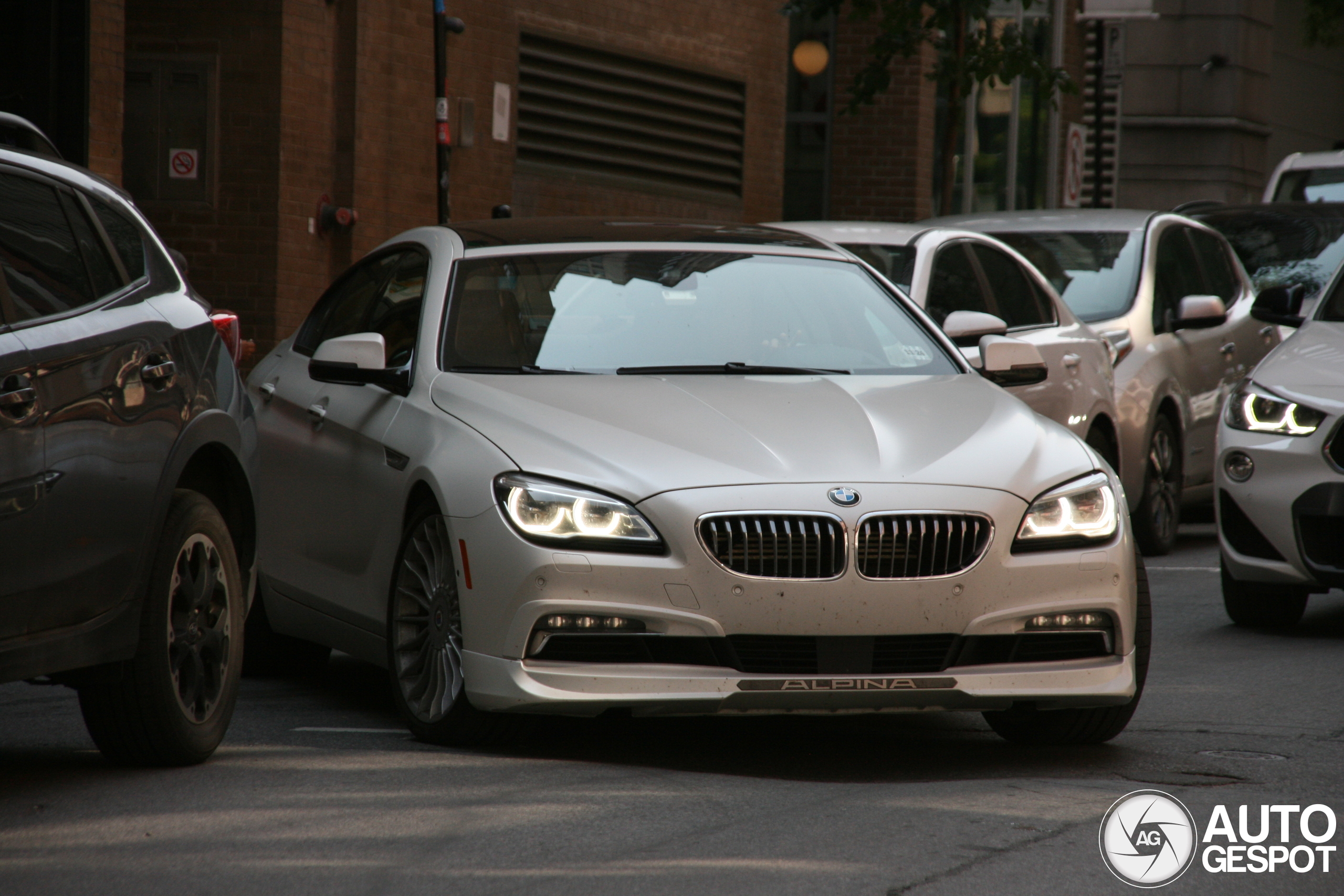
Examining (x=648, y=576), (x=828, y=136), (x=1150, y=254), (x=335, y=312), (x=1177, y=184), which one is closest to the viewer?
(x=648, y=576)

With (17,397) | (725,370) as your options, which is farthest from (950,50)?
(17,397)

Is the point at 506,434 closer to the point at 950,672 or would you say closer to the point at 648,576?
the point at 648,576

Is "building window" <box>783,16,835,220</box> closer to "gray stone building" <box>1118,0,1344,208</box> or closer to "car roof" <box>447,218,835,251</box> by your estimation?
"gray stone building" <box>1118,0,1344,208</box>

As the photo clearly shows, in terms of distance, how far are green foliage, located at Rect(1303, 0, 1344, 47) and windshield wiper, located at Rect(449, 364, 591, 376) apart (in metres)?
30.5

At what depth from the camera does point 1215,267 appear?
536 inches

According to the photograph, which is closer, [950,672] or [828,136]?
[950,672]

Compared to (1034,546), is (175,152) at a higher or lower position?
higher

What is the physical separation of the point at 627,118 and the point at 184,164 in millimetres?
6173

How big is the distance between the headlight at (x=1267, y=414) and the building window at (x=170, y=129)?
9.30 meters

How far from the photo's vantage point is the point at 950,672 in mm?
5781

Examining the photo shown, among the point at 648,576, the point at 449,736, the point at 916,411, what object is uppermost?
the point at 916,411

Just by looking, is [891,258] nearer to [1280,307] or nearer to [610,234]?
[1280,307]

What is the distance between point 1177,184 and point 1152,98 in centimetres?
156

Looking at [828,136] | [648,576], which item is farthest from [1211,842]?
[828,136]
